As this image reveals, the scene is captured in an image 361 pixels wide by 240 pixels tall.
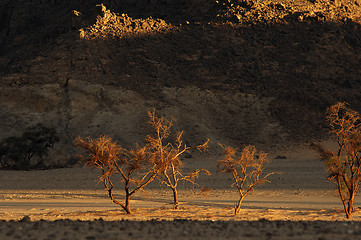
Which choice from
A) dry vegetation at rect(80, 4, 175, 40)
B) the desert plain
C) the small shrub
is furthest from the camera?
dry vegetation at rect(80, 4, 175, 40)

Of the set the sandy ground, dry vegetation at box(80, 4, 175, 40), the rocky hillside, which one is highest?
dry vegetation at box(80, 4, 175, 40)

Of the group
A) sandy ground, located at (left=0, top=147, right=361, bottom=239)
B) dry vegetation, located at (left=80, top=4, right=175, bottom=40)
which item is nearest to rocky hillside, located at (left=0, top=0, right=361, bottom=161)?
dry vegetation, located at (left=80, top=4, right=175, bottom=40)

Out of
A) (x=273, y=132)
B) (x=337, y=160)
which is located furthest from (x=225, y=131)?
(x=337, y=160)

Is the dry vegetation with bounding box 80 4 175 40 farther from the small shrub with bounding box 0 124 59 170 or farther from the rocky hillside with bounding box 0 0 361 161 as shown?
the small shrub with bounding box 0 124 59 170

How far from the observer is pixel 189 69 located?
5825 cm

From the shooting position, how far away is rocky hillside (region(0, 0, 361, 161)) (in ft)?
160

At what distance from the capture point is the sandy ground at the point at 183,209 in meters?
10.5

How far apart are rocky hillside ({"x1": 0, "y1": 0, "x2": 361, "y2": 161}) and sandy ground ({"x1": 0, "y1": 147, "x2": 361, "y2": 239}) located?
831 cm

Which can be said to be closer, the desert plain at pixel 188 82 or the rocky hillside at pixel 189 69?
the desert plain at pixel 188 82

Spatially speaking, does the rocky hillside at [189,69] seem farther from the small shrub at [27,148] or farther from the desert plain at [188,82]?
the small shrub at [27,148]

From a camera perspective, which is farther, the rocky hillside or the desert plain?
the rocky hillside

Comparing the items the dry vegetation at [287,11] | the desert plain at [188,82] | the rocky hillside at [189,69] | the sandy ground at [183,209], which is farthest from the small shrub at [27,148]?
the dry vegetation at [287,11]

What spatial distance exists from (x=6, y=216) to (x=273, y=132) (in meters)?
35.6

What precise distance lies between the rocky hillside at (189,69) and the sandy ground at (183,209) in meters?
8.31
